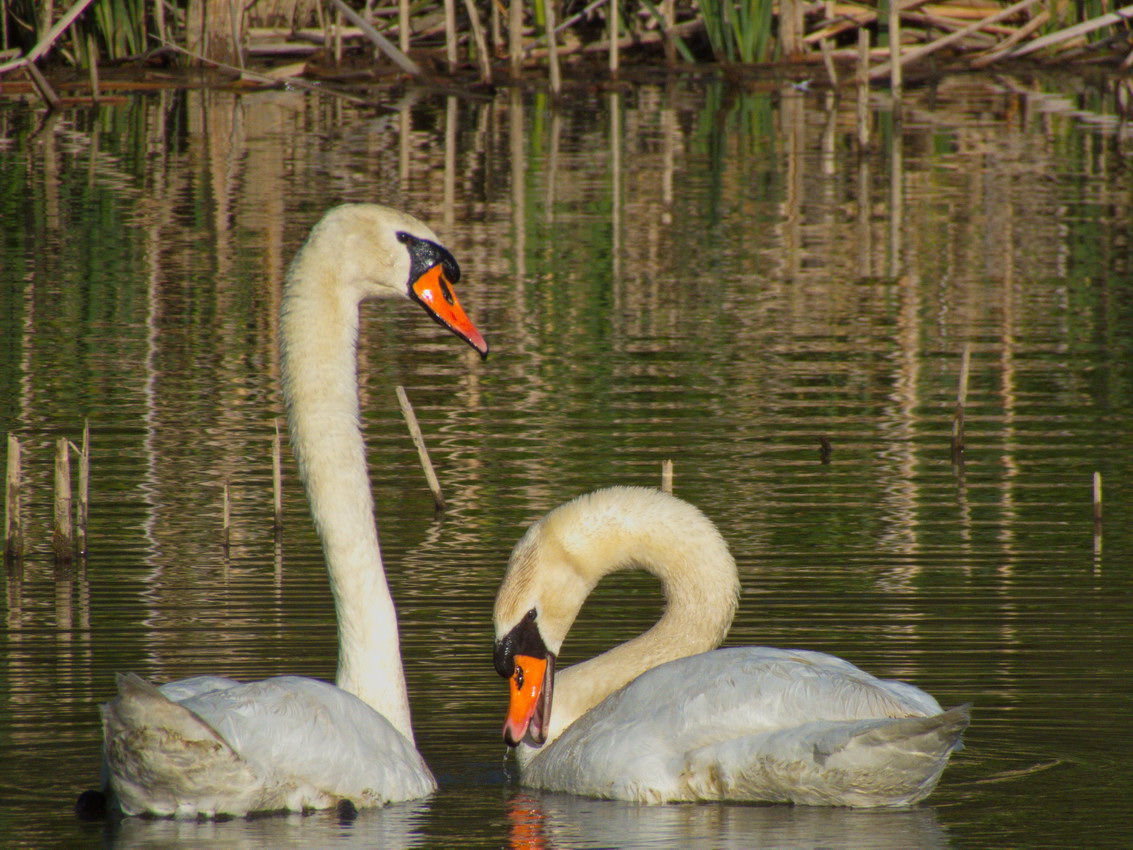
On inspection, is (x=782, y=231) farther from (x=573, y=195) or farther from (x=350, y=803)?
(x=350, y=803)

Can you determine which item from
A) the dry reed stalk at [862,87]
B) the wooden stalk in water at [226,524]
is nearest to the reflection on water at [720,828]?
the wooden stalk in water at [226,524]

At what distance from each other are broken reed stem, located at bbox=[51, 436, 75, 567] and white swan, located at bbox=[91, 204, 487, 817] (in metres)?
2.26

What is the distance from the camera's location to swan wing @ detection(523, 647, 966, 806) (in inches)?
227

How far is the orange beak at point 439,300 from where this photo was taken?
651cm

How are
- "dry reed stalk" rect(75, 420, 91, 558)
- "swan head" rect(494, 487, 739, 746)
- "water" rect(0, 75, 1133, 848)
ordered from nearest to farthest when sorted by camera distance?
"water" rect(0, 75, 1133, 848) < "swan head" rect(494, 487, 739, 746) < "dry reed stalk" rect(75, 420, 91, 558)

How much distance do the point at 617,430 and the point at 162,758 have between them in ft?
18.9

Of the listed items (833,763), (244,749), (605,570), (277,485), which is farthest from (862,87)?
(244,749)

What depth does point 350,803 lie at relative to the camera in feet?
19.2

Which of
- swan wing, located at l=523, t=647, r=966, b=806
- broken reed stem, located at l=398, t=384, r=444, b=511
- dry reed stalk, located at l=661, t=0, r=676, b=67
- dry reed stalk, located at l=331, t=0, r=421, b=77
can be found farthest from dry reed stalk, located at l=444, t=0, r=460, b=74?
swan wing, located at l=523, t=647, r=966, b=806

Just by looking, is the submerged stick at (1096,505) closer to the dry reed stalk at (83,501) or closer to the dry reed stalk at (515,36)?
the dry reed stalk at (83,501)

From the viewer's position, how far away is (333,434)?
6586 millimetres

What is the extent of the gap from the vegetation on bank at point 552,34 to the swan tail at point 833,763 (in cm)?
1937

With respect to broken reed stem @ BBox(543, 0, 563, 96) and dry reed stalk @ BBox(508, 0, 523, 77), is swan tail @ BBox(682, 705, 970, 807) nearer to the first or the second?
broken reed stem @ BBox(543, 0, 563, 96)

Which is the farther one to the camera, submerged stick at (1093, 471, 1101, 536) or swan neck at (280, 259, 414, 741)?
submerged stick at (1093, 471, 1101, 536)
